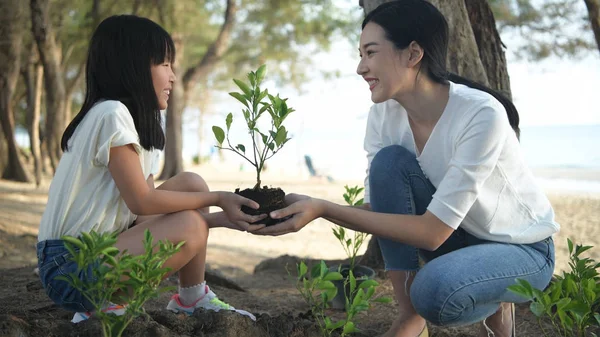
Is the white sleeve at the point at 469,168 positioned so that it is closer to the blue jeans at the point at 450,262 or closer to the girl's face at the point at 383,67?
the blue jeans at the point at 450,262

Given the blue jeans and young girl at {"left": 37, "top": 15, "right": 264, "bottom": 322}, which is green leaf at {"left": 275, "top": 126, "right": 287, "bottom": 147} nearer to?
young girl at {"left": 37, "top": 15, "right": 264, "bottom": 322}

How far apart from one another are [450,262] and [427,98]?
0.60 metres

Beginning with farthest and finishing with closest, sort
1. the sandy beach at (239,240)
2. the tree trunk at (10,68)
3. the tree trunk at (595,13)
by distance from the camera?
the tree trunk at (10,68)
the tree trunk at (595,13)
the sandy beach at (239,240)

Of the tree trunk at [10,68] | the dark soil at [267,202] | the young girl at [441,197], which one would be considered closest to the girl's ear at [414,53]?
the young girl at [441,197]

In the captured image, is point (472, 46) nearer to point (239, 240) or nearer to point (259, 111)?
point (259, 111)

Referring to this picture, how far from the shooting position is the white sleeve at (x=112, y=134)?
200 centimetres

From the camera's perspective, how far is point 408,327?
2.28 metres

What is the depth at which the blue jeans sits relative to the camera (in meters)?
1.94

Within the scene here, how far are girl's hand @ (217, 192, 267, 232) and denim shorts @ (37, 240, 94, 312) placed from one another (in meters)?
0.52

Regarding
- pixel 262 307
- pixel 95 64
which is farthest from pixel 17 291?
pixel 95 64

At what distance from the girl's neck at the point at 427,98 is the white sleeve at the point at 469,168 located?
0.22 metres

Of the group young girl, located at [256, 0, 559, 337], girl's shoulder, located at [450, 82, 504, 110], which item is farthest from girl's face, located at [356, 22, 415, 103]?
girl's shoulder, located at [450, 82, 504, 110]

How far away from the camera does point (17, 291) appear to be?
313 centimetres

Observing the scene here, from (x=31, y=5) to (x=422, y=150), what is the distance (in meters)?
8.23
